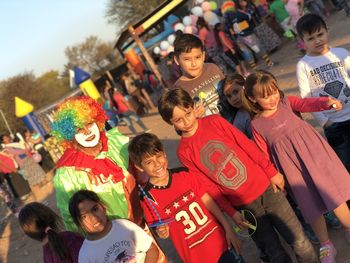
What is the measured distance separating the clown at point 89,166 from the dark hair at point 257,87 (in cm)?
105

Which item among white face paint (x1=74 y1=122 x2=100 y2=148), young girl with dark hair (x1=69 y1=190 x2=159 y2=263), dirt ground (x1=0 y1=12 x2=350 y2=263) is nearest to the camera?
young girl with dark hair (x1=69 y1=190 x2=159 y2=263)

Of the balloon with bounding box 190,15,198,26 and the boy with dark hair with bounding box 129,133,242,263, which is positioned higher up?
the balloon with bounding box 190,15,198,26

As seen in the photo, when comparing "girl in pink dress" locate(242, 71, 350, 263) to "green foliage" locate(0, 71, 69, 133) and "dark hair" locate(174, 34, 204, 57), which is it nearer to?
"dark hair" locate(174, 34, 204, 57)

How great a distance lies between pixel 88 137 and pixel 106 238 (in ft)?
2.80

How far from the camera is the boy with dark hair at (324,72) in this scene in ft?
10.3

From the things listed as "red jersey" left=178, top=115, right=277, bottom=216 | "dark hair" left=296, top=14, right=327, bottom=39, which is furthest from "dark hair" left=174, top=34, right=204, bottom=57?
"dark hair" left=296, top=14, right=327, bottom=39

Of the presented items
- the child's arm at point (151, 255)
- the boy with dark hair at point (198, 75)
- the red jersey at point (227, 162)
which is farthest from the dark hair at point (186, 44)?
the child's arm at point (151, 255)

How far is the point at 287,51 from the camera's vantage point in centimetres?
1228

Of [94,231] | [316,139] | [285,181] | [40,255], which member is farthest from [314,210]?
[40,255]

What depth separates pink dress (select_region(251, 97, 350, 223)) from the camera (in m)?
2.78

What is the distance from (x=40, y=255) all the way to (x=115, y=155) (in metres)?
4.71

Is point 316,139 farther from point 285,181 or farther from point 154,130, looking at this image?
point 154,130

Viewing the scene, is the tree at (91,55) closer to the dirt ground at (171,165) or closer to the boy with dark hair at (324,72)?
the dirt ground at (171,165)

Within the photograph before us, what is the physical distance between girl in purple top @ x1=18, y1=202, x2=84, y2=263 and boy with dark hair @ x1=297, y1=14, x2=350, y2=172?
6.97 ft
